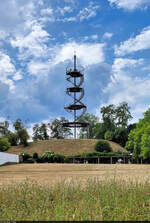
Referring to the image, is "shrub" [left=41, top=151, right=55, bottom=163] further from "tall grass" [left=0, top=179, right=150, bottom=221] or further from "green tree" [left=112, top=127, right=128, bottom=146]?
"tall grass" [left=0, top=179, right=150, bottom=221]

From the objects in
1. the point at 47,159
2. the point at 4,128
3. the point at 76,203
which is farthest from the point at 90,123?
the point at 76,203

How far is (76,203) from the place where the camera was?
7.35 metres

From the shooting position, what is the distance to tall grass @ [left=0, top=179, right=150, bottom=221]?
20.9 feet

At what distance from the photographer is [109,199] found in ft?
26.2

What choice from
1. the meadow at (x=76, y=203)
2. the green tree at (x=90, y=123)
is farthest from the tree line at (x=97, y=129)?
the meadow at (x=76, y=203)

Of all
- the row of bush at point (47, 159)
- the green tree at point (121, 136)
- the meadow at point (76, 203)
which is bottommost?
the row of bush at point (47, 159)

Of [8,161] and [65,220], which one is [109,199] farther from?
[8,161]

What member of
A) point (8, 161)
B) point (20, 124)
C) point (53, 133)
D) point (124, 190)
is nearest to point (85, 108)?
point (20, 124)

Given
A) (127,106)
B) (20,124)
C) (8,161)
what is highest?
(127,106)

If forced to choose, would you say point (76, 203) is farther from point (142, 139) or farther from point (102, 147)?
point (102, 147)

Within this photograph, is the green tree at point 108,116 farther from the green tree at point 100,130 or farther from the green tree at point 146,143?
the green tree at point 146,143

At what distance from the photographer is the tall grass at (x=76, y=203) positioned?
20.9 feet

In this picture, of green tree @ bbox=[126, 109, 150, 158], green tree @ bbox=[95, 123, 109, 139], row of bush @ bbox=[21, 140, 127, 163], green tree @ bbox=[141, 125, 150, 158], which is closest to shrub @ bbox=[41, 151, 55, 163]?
row of bush @ bbox=[21, 140, 127, 163]

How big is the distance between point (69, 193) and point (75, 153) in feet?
179
